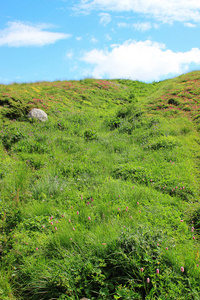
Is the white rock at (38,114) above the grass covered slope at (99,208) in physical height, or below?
above

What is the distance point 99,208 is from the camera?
4391 mm

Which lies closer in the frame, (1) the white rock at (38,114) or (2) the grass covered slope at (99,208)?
(2) the grass covered slope at (99,208)

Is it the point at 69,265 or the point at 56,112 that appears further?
the point at 56,112

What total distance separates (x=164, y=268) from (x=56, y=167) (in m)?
4.81

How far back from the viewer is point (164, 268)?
2795 millimetres

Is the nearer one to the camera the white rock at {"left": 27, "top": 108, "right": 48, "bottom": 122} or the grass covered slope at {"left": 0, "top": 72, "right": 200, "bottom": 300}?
the grass covered slope at {"left": 0, "top": 72, "right": 200, "bottom": 300}

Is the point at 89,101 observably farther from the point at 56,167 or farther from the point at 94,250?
the point at 94,250

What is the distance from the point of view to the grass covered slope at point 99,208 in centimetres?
283

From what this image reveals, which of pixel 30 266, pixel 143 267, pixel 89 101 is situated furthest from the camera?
pixel 89 101

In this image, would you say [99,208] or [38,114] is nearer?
[99,208]

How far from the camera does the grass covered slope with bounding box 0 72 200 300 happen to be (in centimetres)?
283

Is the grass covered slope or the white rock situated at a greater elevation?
the white rock

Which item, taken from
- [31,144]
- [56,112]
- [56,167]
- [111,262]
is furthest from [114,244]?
[56,112]

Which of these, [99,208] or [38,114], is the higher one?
[38,114]
